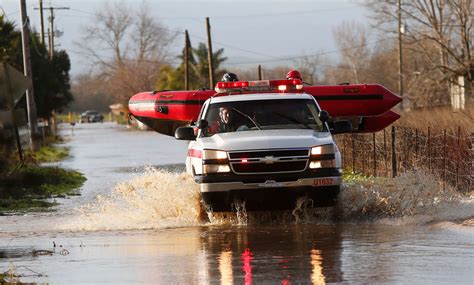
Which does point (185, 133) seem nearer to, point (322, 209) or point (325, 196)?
point (322, 209)

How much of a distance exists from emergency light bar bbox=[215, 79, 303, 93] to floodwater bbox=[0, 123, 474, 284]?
1517 mm

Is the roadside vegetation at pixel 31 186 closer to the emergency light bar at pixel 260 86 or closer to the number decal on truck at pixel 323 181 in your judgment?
the emergency light bar at pixel 260 86

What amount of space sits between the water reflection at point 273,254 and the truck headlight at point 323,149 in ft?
3.24

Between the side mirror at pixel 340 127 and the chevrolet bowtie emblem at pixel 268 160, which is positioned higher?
the side mirror at pixel 340 127

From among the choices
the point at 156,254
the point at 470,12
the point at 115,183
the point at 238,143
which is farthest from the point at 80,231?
the point at 470,12

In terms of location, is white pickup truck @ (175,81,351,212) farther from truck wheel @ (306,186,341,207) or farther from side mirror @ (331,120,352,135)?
side mirror @ (331,120,352,135)

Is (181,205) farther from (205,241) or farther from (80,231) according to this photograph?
(205,241)

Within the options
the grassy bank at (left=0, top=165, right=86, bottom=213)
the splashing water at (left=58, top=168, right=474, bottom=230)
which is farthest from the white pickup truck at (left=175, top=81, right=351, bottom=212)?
the grassy bank at (left=0, top=165, right=86, bottom=213)

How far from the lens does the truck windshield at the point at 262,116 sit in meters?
16.2

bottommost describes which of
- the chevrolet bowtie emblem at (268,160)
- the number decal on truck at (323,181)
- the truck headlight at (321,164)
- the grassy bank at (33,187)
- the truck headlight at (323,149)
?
the grassy bank at (33,187)

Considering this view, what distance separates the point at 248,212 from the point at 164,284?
231 inches

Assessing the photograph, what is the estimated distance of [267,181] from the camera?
14906 millimetres

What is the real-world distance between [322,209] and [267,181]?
1.51 m

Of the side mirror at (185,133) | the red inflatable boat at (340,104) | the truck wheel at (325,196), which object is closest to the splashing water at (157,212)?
the side mirror at (185,133)
